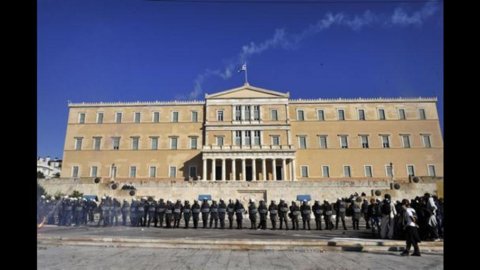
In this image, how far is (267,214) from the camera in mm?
17266

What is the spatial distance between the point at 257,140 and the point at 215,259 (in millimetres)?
39697

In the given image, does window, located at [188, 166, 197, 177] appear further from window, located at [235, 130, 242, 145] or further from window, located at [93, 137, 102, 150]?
window, located at [93, 137, 102, 150]

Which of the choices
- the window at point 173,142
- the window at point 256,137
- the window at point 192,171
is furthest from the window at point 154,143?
the window at point 256,137

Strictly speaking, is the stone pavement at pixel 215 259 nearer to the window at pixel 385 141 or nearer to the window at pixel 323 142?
the window at pixel 323 142

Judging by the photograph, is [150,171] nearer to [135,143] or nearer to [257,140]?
[135,143]

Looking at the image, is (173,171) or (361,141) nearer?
(173,171)

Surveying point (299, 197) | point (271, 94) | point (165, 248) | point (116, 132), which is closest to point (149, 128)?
point (116, 132)

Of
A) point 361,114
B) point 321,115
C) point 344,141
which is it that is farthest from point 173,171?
point 361,114

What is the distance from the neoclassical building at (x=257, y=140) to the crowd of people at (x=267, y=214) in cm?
2458

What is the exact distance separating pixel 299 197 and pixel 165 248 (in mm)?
24947

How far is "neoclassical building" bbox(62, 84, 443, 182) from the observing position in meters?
45.3

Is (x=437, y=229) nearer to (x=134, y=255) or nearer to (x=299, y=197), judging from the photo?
(x=134, y=255)

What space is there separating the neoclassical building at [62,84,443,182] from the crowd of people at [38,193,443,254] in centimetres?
2458
